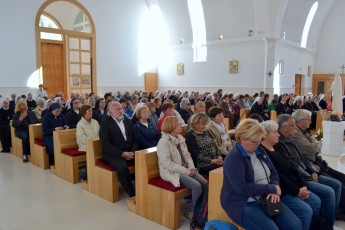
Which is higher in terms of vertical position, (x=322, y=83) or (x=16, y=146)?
(x=322, y=83)

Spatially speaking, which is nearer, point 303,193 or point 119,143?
point 303,193

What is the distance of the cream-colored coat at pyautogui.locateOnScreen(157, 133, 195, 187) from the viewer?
3.37 m

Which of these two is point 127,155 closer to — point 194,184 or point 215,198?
point 194,184

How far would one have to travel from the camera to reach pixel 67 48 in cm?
1512

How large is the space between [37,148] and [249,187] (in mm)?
4646

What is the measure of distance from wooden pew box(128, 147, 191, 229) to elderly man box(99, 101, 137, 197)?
40 centimetres

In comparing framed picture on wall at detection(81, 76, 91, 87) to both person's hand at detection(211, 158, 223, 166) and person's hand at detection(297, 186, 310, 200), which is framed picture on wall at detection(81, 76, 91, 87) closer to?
person's hand at detection(211, 158, 223, 166)

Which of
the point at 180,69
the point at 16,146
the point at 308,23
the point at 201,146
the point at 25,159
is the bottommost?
the point at 25,159

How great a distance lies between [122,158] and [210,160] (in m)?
1.27

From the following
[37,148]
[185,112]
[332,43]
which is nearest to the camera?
[37,148]

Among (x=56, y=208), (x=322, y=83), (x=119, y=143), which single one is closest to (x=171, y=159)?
(x=119, y=143)

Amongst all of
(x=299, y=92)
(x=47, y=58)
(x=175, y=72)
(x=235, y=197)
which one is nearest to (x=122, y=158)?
(x=235, y=197)

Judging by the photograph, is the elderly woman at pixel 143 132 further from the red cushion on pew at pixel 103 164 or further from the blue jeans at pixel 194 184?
the blue jeans at pixel 194 184

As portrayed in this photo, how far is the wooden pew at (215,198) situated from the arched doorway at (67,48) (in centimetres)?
1318
